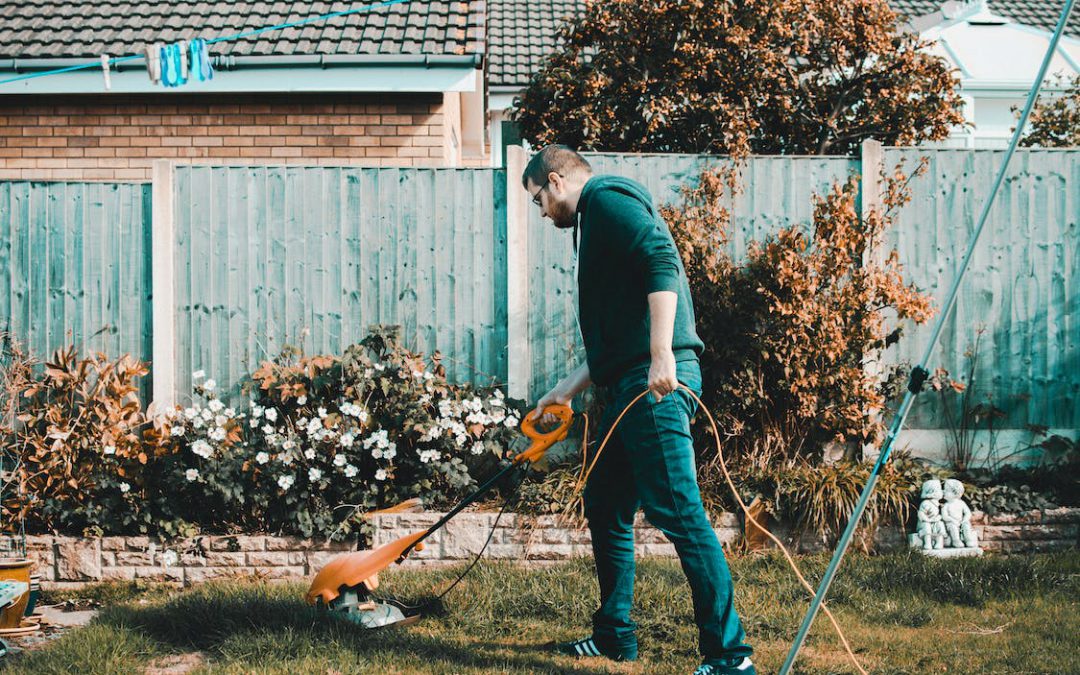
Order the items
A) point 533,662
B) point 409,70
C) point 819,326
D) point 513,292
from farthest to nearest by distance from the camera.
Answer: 1. point 409,70
2. point 513,292
3. point 819,326
4. point 533,662

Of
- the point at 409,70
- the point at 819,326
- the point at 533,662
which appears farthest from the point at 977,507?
the point at 409,70

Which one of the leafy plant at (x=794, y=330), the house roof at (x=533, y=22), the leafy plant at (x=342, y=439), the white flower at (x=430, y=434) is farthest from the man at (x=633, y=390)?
the house roof at (x=533, y=22)

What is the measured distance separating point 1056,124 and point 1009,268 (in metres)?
4.36

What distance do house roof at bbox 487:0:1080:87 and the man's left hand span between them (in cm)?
966

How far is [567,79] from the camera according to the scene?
746 cm

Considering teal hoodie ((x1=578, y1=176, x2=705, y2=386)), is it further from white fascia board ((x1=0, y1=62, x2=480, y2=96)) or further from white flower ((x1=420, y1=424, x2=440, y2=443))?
white fascia board ((x1=0, y1=62, x2=480, y2=96))

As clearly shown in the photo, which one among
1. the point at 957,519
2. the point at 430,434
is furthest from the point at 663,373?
the point at 957,519

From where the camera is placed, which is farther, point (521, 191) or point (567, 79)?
point (567, 79)

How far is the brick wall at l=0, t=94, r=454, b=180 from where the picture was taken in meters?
8.14

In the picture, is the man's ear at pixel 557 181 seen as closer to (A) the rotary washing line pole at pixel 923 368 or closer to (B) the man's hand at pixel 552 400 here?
(B) the man's hand at pixel 552 400

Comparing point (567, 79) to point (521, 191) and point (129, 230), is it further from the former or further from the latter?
point (129, 230)

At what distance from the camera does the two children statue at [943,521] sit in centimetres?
528

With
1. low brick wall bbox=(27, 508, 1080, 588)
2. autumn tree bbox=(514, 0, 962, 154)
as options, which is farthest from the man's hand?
autumn tree bbox=(514, 0, 962, 154)

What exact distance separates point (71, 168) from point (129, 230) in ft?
8.91
